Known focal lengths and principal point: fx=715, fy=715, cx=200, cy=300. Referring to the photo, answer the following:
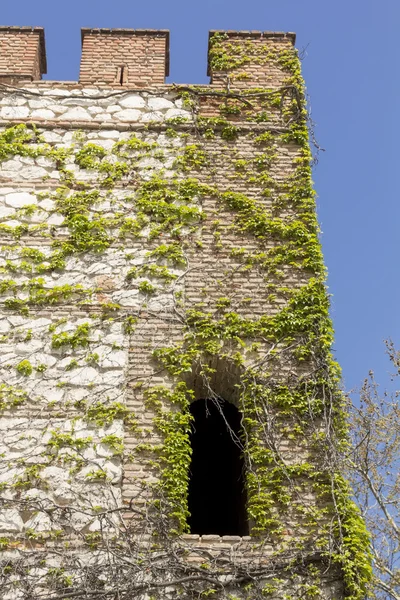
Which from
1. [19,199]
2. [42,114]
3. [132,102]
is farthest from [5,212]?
[132,102]

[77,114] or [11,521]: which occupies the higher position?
[77,114]

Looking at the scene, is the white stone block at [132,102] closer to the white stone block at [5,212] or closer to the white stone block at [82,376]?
the white stone block at [5,212]

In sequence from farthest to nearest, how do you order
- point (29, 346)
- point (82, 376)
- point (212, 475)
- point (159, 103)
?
point (212, 475) → point (159, 103) → point (29, 346) → point (82, 376)

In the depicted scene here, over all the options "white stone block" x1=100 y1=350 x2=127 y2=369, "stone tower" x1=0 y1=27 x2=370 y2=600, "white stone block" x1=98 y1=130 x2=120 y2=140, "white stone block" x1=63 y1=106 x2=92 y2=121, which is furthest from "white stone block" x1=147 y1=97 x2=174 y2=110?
"white stone block" x1=100 y1=350 x2=127 y2=369

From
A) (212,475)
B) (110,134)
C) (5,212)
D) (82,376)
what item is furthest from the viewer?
(212,475)

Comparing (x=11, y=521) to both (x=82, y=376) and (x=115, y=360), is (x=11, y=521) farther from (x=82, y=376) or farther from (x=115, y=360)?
(x=115, y=360)

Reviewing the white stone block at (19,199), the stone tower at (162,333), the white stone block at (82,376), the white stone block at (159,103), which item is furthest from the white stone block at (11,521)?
the white stone block at (159,103)

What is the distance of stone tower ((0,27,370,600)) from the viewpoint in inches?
213

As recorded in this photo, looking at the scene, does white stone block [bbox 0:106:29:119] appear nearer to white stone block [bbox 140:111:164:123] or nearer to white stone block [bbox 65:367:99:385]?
white stone block [bbox 140:111:164:123]

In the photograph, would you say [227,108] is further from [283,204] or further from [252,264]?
[252,264]

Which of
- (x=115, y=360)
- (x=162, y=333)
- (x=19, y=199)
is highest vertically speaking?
(x=19, y=199)

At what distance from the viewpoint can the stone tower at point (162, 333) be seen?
541cm

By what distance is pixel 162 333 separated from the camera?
257 inches

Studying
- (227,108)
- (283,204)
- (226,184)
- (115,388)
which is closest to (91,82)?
(227,108)
